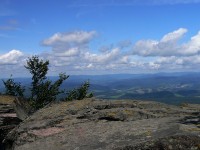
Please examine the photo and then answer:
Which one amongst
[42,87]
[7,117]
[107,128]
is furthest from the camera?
[42,87]

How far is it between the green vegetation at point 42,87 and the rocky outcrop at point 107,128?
5212 centimetres

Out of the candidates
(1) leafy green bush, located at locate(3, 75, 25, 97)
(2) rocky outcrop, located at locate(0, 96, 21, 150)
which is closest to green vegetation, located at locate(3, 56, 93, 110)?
(1) leafy green bush, located at locate(3, 75, 25, 97)

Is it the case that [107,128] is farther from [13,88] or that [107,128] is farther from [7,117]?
[13,88]

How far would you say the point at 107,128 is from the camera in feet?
47.4

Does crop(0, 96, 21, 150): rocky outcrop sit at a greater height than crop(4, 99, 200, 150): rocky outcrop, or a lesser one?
lesser

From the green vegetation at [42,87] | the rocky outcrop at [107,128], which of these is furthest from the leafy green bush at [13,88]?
the rocky outcrop at [107,128]

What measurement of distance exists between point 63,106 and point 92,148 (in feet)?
29.7

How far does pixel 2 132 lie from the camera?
27609 mm

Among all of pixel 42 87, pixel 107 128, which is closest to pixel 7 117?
pixel 107 128

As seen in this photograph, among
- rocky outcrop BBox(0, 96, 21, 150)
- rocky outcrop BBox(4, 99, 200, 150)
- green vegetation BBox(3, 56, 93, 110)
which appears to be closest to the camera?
rocky outcrop BBox(4, 99, 200, 150)

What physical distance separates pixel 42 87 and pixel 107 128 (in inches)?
2427

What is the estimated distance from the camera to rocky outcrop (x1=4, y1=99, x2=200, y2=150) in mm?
10931

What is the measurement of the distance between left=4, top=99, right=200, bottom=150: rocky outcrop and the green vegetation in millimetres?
52120

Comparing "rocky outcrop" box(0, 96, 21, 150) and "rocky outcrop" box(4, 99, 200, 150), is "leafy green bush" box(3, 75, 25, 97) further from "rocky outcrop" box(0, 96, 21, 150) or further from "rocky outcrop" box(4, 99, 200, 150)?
"rocky outcrop" box(4, 99, 200, 150)
